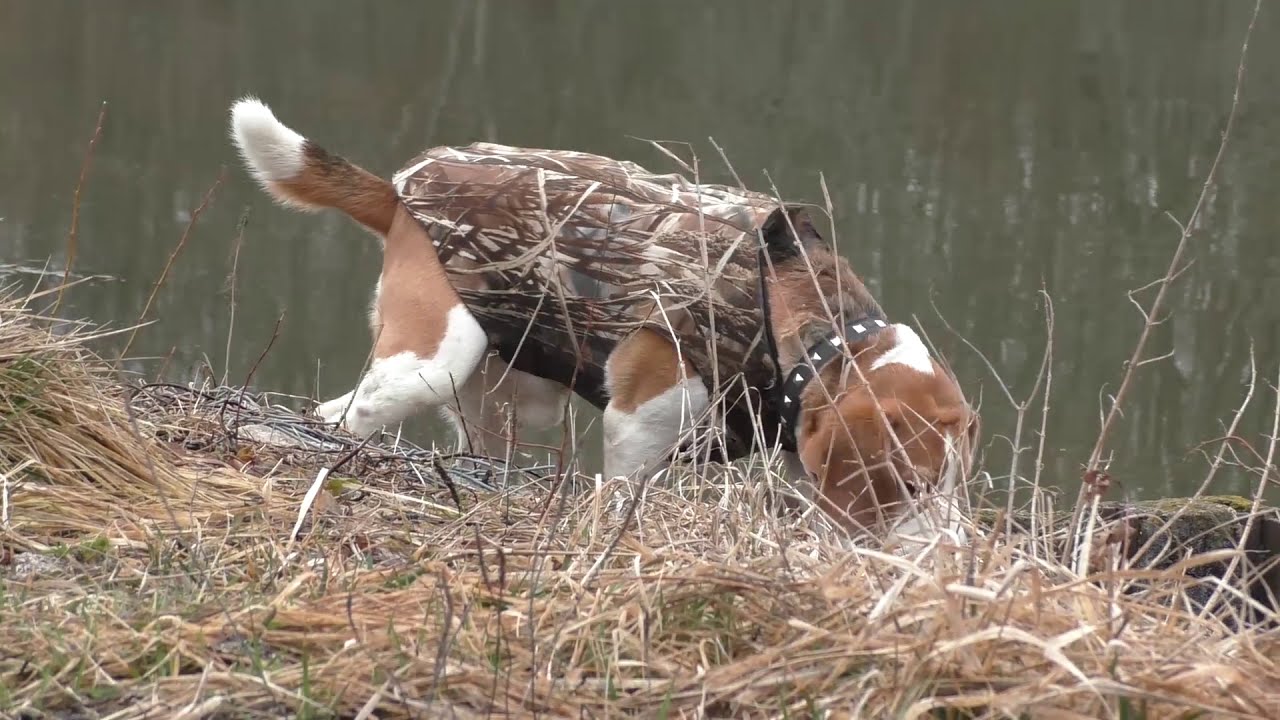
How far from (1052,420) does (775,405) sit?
3.79 meters

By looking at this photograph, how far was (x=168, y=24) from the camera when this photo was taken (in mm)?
14516

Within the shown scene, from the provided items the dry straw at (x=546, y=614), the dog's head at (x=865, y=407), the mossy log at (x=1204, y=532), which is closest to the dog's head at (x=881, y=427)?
the dog's head at (x=865, y=407)

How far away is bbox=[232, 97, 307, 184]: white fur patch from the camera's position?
4.05 m

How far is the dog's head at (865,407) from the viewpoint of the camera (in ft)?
11.7

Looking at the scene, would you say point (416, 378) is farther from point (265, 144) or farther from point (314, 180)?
point (265, 144)

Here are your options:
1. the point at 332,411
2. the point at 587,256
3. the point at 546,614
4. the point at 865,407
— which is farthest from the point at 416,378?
the point at 546,614

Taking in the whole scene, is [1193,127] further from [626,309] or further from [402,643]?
[402,643]

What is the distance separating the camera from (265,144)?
409cm

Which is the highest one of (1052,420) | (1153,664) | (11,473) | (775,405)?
(1153,664)

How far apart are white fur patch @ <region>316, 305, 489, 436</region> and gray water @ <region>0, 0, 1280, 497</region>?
3.96 feet

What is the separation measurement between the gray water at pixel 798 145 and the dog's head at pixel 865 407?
816 millimetres

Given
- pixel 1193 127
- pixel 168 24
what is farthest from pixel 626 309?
pixel 168 24

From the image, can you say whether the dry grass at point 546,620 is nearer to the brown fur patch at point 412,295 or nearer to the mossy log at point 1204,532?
the mossy log at point 1204,532

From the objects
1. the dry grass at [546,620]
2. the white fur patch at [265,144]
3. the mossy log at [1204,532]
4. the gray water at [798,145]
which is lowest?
the gray water at [798,145]
